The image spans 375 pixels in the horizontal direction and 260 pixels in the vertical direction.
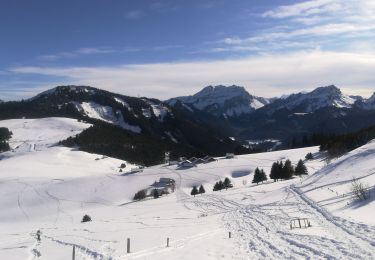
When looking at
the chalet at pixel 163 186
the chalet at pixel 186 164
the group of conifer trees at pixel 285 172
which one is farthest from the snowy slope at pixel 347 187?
the chalet at pixel 186 164

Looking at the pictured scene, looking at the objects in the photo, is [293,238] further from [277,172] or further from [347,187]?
[277,172]

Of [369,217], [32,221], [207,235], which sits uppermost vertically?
[369,217]

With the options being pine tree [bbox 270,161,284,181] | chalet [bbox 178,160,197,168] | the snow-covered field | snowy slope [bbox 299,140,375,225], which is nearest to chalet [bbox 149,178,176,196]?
the snow-covered field

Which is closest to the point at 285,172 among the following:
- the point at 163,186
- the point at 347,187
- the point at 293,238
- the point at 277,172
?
the point at 277,172

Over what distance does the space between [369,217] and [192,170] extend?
109009 millimetres

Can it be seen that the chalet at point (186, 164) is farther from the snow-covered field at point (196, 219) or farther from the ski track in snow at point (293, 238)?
the ski track in snow at point (293, 238)

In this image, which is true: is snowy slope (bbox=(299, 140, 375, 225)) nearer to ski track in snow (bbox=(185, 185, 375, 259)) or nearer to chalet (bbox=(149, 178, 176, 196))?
ski track in snow (bbox=(185, 185, 375, 259))

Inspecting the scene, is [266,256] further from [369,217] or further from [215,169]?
[215,169]

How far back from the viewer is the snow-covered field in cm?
2759

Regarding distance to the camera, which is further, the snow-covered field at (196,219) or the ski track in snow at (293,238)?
the snow-covered field at (196,219)

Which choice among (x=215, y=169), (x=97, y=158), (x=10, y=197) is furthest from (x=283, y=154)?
(x=10, y=197)

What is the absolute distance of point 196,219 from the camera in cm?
5288

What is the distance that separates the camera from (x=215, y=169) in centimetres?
13762

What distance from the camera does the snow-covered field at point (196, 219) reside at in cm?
2759
